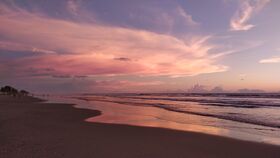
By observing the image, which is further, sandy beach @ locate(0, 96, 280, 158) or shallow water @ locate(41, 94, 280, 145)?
shallow water @ locate(41, 94, 280, 145)

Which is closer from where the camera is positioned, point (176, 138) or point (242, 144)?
point (242, 144)

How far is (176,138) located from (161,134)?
1.32 metres

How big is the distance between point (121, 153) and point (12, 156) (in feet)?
11.8

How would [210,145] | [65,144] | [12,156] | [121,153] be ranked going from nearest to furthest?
[12,156] < [121,153] < [65,144] < [210,145]

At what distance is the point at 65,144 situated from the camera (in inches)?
403

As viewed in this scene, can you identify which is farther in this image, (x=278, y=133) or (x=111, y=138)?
(x=278, y=133)

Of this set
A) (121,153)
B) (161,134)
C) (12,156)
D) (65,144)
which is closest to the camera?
(12,156)

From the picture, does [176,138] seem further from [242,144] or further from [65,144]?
[65,144]

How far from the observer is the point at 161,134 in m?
13.8

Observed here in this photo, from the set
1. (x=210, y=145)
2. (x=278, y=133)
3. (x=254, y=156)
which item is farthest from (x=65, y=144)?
(x=278, y=133)

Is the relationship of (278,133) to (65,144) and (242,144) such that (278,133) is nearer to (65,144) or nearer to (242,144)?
(242,144)

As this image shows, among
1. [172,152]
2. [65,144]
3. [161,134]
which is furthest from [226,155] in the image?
[65,144]

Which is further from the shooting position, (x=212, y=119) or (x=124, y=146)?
(x=212, y=119)

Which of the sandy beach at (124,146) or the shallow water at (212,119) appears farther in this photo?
the shallow water at (212,119)
